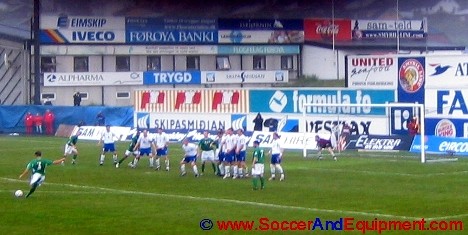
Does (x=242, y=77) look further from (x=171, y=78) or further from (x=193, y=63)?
(x=171, y=78)

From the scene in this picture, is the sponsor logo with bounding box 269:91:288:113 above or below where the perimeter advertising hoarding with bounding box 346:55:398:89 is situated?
below

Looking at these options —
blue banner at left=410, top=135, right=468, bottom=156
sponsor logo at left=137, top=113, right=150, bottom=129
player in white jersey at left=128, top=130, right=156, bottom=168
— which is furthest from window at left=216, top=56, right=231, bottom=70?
player in white jersey at left=128, top=130, right=156, bottom=168

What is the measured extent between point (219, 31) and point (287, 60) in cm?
667

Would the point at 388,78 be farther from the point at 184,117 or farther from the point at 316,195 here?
the point at 316,195

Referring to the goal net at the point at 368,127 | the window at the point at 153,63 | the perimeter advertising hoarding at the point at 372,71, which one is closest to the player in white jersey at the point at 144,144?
the goal net at the point at 368,127

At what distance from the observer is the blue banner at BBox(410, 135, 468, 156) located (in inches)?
2106

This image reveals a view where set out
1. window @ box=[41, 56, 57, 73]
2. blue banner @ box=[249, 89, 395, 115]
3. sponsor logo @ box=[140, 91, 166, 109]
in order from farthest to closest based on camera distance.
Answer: window @ box=[41, 56, 57, 73], sponsor logo @ box=[140, 91, 166, 109], blue banner @ box=[249, 89, 395, 115]

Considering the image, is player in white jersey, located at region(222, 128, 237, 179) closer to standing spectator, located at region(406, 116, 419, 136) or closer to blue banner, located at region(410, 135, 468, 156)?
blue banner, located at region(410, 135, 468, 156)

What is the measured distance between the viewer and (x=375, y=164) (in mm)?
50344

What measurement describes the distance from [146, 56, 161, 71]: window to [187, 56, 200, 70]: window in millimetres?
2636

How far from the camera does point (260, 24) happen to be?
95.2 metres

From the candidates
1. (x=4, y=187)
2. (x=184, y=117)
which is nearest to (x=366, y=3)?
(x=184, y=117)

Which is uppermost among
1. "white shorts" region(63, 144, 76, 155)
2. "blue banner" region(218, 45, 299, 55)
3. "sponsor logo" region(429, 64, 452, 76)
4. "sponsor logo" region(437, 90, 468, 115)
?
"blue banner" region(218, 45, 299, 55)

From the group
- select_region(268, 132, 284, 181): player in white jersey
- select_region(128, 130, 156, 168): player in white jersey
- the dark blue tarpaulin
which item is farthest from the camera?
the dark blue tarpaulin
